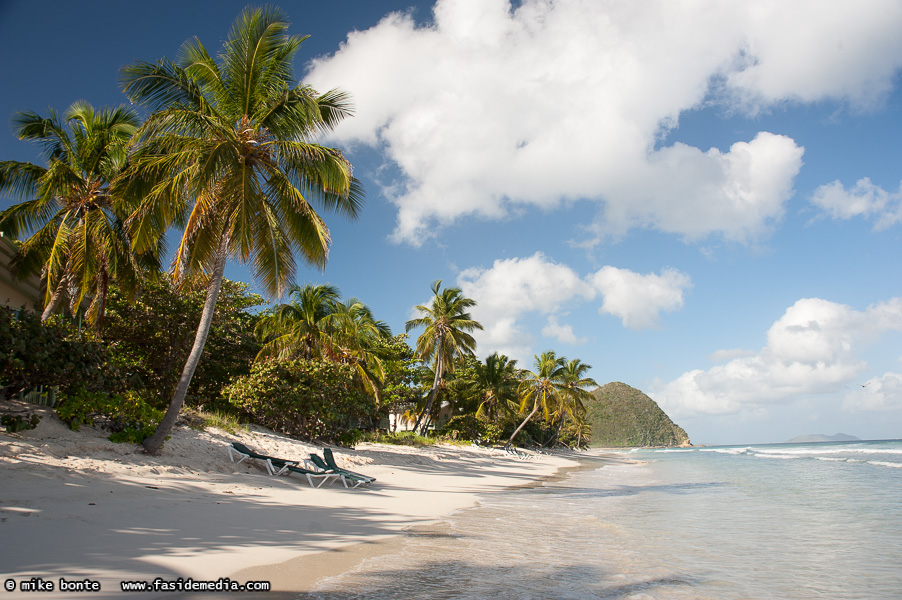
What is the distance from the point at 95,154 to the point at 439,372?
2244 cm

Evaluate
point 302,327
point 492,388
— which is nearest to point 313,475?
point 302,327

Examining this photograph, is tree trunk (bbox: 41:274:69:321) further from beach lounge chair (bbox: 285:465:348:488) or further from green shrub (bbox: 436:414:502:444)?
green shrub (bbox: 436:414:502:444)

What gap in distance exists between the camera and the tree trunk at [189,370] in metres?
9.62

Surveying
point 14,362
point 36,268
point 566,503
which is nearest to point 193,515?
point 14,362

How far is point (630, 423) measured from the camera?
16388 centimetres

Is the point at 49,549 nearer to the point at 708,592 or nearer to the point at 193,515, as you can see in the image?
the point at 193,515

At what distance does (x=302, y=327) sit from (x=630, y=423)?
162 metres

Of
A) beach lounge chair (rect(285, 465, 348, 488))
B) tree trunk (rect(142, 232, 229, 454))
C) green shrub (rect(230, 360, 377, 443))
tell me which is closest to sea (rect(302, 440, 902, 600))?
beach lounge chair (rect(285, 465, 348, 488))

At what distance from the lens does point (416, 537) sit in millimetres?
6586

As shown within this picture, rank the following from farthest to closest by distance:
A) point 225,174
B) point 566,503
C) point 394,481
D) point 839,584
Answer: point 394,481, point 566,503, point 225,174, point 839,584

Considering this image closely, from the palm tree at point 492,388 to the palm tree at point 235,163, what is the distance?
2882 centimetres

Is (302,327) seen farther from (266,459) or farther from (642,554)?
(642,554)

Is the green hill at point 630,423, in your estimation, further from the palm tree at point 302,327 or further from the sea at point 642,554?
the sea at point 642,554

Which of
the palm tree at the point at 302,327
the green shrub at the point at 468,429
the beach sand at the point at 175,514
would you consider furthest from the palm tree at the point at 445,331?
the beach sand at the point at 175,514
